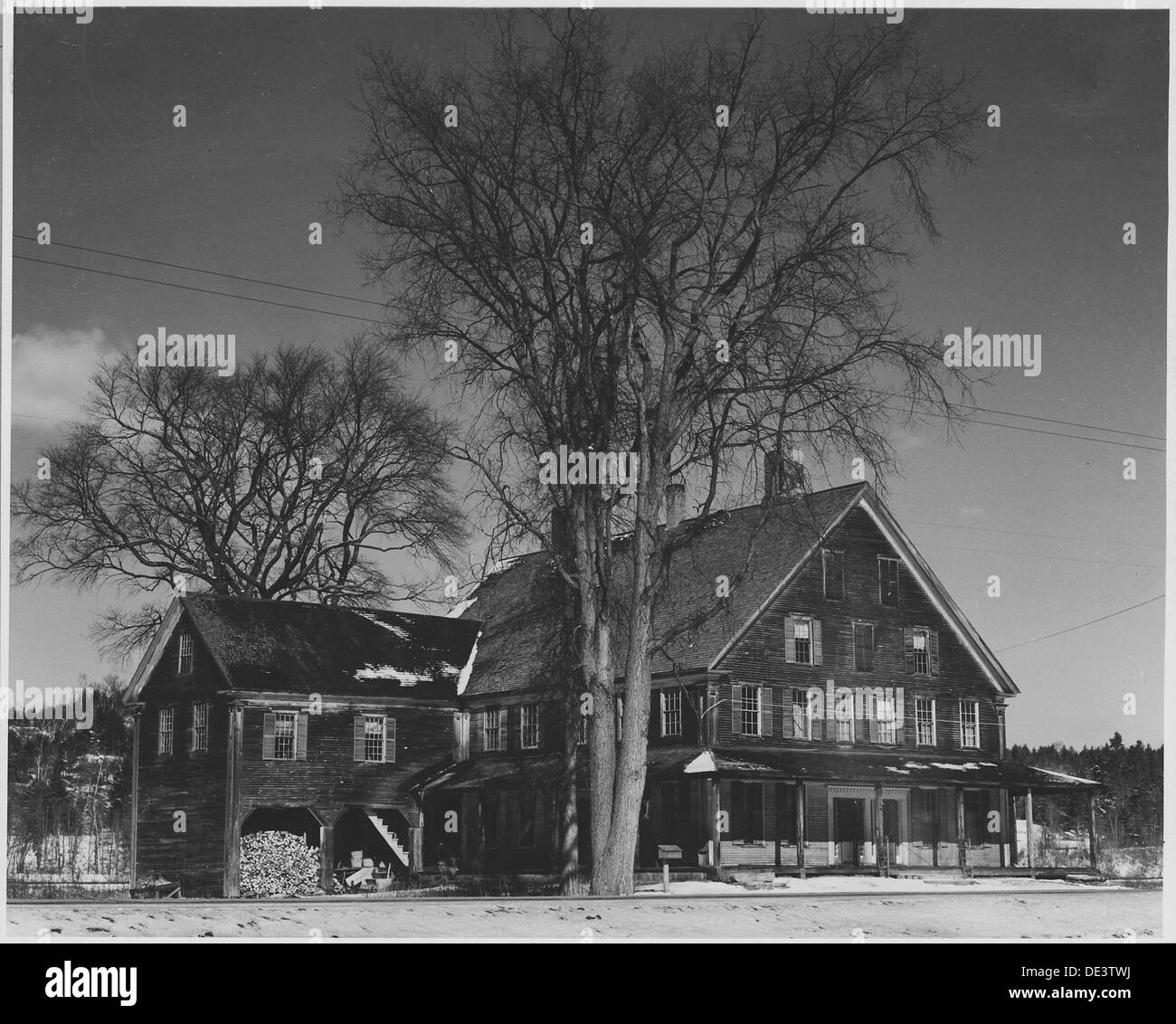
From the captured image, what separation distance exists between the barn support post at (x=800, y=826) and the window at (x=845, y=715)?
2.88m

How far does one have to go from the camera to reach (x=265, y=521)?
46906 millimetres

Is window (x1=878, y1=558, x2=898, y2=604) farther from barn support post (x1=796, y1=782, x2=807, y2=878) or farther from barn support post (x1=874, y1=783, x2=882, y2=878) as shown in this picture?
barn support post (x1=796, y1=782, x2=807, y2=878)

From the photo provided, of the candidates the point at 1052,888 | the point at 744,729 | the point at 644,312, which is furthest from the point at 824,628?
the point at 644,312

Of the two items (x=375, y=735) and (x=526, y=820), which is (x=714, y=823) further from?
(x=375, y=735)

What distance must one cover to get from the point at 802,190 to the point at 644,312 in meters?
3.99

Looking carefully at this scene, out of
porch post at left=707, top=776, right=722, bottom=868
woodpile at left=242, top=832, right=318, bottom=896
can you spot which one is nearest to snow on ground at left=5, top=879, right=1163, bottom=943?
porch post at left=707, top=776, right=722, bottom=868

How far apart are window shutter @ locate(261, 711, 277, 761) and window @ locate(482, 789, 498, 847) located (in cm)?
578

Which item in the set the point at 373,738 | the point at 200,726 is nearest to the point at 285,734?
Answer: the point at 200,726

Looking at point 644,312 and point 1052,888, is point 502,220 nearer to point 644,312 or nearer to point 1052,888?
point 644,312

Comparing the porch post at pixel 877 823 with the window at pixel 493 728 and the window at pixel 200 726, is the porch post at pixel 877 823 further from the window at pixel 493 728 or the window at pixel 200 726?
the window at pixel 200 726

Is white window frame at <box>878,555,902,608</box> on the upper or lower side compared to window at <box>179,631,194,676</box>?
upper

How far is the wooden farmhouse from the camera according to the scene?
39125mm

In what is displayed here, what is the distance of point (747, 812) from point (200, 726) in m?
13.5
